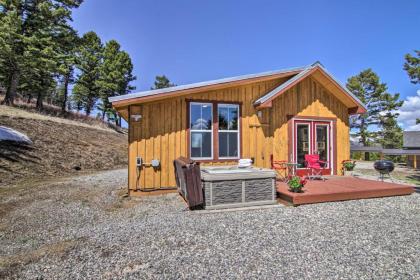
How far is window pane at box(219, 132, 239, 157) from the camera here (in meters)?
6.93

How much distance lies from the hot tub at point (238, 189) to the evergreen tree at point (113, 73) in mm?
22996

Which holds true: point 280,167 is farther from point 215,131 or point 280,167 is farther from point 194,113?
point 194,113

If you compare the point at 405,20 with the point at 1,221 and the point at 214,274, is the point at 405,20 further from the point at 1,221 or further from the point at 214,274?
the point at 1,221

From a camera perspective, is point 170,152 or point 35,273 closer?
point 35,273

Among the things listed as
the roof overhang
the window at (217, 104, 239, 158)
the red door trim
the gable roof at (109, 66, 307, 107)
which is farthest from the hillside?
the red door trim

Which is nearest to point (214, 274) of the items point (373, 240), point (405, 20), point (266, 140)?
point (373, 240)

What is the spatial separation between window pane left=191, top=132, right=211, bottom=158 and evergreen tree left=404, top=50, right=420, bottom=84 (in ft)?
53.8

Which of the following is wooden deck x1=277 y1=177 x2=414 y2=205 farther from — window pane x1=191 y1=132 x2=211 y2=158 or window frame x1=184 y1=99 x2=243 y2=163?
window pane x1=191 y1=132 x2=211 y2=158

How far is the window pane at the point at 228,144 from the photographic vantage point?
6.93 m

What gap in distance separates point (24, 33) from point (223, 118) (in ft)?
62.9

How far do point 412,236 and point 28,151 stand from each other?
43.2 ft

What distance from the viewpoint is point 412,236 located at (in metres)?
3.40

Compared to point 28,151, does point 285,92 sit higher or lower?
higher

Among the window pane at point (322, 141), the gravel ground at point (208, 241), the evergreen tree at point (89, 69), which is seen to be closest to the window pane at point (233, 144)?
the gravel ground at point (208, 241)
